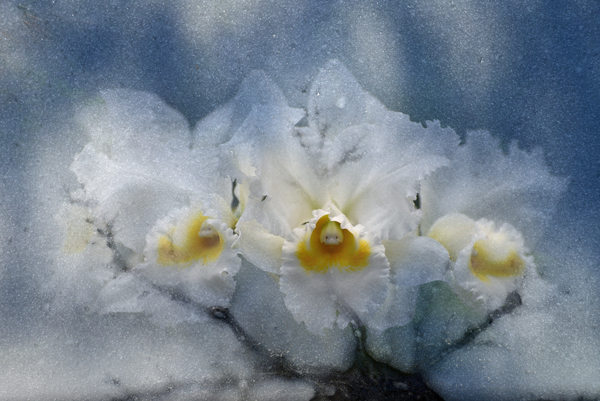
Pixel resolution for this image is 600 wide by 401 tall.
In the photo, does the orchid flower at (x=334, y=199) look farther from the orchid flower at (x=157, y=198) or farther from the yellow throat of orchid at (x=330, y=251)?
the orchid flower at (x=157, y=198)

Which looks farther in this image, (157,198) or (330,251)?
(157,198)

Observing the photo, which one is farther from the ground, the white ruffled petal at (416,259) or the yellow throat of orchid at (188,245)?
the white ruffled petal at (416,259)

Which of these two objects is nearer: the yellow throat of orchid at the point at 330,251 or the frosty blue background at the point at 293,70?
the yellow throat of orchid at the point at 330,251

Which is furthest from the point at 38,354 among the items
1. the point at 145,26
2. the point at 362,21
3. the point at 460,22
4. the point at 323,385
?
the point at 460,22

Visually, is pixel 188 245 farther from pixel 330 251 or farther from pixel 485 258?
pixel 485 258

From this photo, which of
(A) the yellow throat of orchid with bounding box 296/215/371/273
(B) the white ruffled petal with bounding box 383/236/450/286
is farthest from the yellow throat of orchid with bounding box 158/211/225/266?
(B) the white ruffled petal with bounding box 383/236/450/286

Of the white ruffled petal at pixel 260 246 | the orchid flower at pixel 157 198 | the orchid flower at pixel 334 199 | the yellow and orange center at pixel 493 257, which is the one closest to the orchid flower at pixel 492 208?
the yellow and orange center at pixel 493 257

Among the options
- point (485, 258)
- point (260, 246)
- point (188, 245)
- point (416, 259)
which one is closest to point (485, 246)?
point (485, 258)
